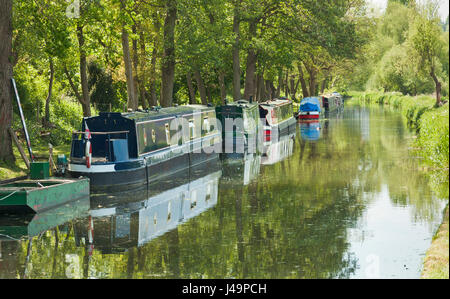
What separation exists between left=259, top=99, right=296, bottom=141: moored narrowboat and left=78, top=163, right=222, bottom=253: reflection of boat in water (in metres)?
13.6

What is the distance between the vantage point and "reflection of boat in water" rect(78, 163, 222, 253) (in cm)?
1374

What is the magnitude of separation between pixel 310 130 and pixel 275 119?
594cm

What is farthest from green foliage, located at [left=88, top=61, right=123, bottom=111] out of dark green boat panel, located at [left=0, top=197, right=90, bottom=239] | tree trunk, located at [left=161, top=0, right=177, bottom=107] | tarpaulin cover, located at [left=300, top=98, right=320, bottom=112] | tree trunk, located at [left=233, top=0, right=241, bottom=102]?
dark green boat panel, located at [left=0, top=197, right=90, bottom=239]

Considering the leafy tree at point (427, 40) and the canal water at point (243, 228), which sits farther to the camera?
the leafy tree at point (427, 40)

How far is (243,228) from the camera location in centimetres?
1434

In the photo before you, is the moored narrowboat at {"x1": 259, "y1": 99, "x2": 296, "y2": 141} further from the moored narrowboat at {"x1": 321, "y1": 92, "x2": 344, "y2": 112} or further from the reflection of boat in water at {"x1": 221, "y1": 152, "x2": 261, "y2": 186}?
the moored narrowboat at {"x1": 321, "y1": 92, "x2": 344, "y2": 112}

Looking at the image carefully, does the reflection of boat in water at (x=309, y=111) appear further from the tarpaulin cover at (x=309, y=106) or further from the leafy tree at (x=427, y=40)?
the leafy tree at (x=427, y=40)

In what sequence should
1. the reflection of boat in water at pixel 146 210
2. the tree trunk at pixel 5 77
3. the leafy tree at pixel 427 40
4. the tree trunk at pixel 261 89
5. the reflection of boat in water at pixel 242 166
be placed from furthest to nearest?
the tree trunk at pixel 261 89 → the leafy tree at pixel 427 40 → the reflection of boat in water at pixel 242 166 → the tree trunk at pixel 5 77 → the reflection of boat in water at pixel 146 210

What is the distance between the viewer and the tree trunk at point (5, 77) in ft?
64.3

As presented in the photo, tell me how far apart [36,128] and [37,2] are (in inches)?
278

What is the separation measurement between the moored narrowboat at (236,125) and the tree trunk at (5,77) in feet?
34.1

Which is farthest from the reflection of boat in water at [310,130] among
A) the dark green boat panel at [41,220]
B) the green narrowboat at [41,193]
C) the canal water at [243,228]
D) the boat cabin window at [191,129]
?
the dark green boat panel at [41,220]
